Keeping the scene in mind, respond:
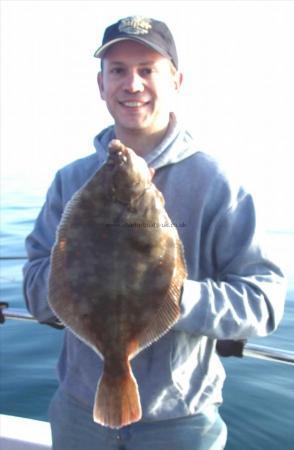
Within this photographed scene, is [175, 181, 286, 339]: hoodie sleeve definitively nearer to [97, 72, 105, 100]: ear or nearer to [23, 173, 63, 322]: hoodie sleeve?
[23, 173, 63, 322]: hoodie sleeve

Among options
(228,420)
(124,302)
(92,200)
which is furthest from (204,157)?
(228,420)

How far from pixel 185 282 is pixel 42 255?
0.91 m

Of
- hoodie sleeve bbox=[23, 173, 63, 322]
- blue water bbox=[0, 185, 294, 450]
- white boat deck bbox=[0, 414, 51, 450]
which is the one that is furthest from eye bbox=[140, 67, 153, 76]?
white boat deck bbox=[0, 414, 51, 450]

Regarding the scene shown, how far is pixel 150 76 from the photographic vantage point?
8.93ft

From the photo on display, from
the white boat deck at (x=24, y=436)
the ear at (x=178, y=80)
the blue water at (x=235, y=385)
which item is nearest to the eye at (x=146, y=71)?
the ear at (x=178, y=80)

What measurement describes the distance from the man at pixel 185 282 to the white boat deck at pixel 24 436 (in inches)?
41.1

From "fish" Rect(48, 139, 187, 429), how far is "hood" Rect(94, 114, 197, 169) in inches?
15.1

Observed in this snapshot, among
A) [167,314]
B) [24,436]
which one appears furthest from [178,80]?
[24,436]

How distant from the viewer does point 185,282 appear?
7.55 feet

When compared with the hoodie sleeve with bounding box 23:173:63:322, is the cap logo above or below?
above

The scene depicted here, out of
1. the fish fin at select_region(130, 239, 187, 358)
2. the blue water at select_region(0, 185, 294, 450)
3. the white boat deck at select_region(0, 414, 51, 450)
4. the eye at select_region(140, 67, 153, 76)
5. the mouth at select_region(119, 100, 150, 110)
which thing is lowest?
the blue water at select_region(0, 185, 294, 450)

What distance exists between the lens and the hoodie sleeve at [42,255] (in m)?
2.61

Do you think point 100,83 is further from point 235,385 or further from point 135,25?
point 235,385

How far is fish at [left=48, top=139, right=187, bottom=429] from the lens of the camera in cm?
224
